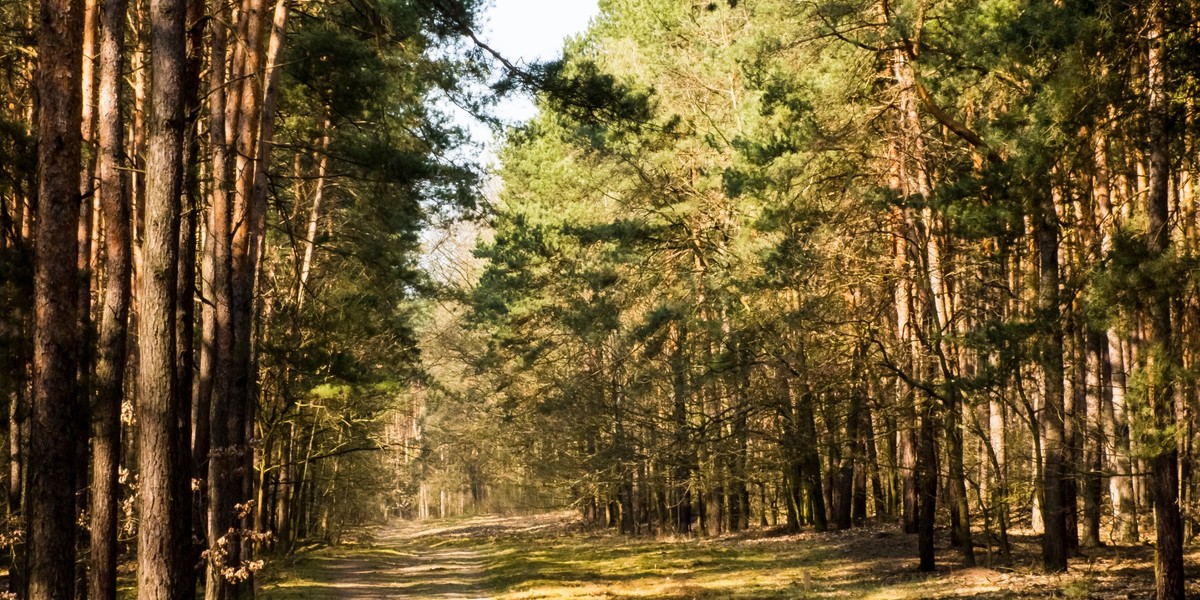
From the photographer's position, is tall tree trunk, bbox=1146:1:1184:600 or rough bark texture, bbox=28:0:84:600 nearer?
rough bark texture, bbox=28:0:84:600

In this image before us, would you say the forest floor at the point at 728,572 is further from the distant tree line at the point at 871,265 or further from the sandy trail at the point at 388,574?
the distant tree line at the point at 871,265

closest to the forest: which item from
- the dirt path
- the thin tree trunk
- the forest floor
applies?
the thin tree trunk

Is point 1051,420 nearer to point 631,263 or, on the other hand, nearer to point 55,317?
point 55,317

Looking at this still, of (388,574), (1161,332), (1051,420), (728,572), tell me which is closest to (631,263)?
(388,574)

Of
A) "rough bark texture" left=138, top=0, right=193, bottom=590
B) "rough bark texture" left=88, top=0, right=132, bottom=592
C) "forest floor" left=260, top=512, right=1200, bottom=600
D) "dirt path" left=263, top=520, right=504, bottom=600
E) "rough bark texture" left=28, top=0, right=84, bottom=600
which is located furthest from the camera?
"dirt path" left=263, top=520, right=504, bottom=600

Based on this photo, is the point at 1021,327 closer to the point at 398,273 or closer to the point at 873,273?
the point at 873,273

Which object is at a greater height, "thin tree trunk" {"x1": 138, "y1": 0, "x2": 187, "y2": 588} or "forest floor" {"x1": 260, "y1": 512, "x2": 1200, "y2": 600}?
"thin tree trunk" {"x1": 138, "y1": 0, "x2": 187, "y2": 588}

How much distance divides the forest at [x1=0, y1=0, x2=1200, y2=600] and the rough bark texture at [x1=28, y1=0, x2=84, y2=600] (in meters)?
0.03

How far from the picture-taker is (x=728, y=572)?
64.4 ft

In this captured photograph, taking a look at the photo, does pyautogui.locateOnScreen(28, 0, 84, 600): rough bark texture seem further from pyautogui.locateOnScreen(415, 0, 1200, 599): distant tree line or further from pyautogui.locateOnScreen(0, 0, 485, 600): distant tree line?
pyautogui.locateOnScreen(415, 0, 1200, 599): distant tree line

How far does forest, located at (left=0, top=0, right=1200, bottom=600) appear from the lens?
10070 millimetres

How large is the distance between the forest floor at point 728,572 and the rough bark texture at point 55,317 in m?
8.05

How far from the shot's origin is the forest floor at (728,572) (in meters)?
14.5

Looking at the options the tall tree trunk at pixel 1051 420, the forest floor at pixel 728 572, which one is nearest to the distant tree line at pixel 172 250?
the forest floor at pixel 728 572
